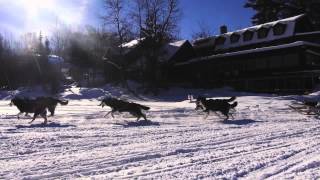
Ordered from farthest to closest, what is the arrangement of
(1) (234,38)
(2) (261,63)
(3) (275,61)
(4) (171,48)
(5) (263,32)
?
(4) (171,48) → (1) (234,38) → (5) (263,32) → (2) (261,63) → (3) (275,61)

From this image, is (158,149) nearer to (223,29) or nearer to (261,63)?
(261,63)

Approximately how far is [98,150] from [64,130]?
4.03m

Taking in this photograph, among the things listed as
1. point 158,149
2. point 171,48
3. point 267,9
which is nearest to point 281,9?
point 267,9

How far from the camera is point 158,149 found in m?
10.4

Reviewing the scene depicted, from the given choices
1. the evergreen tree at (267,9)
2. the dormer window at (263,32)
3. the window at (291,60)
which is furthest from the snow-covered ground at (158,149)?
the evergreen tree at (267,9)

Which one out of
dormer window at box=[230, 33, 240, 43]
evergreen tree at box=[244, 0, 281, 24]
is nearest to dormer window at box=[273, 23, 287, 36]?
dormer window at box=[230, 33, 240, 43]

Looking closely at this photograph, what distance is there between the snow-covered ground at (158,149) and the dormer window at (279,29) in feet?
113

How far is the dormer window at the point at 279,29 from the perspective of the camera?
5028 centimetres

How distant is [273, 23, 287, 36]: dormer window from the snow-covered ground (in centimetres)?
3434

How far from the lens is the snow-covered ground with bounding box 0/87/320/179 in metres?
7.96

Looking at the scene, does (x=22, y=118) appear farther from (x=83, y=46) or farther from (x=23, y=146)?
(x=83, y=46)

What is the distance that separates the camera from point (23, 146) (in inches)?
416

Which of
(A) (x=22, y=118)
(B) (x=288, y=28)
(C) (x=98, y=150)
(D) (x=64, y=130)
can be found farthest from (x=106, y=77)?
(C) (x=98, y=150)

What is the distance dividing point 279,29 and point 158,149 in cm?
4288
